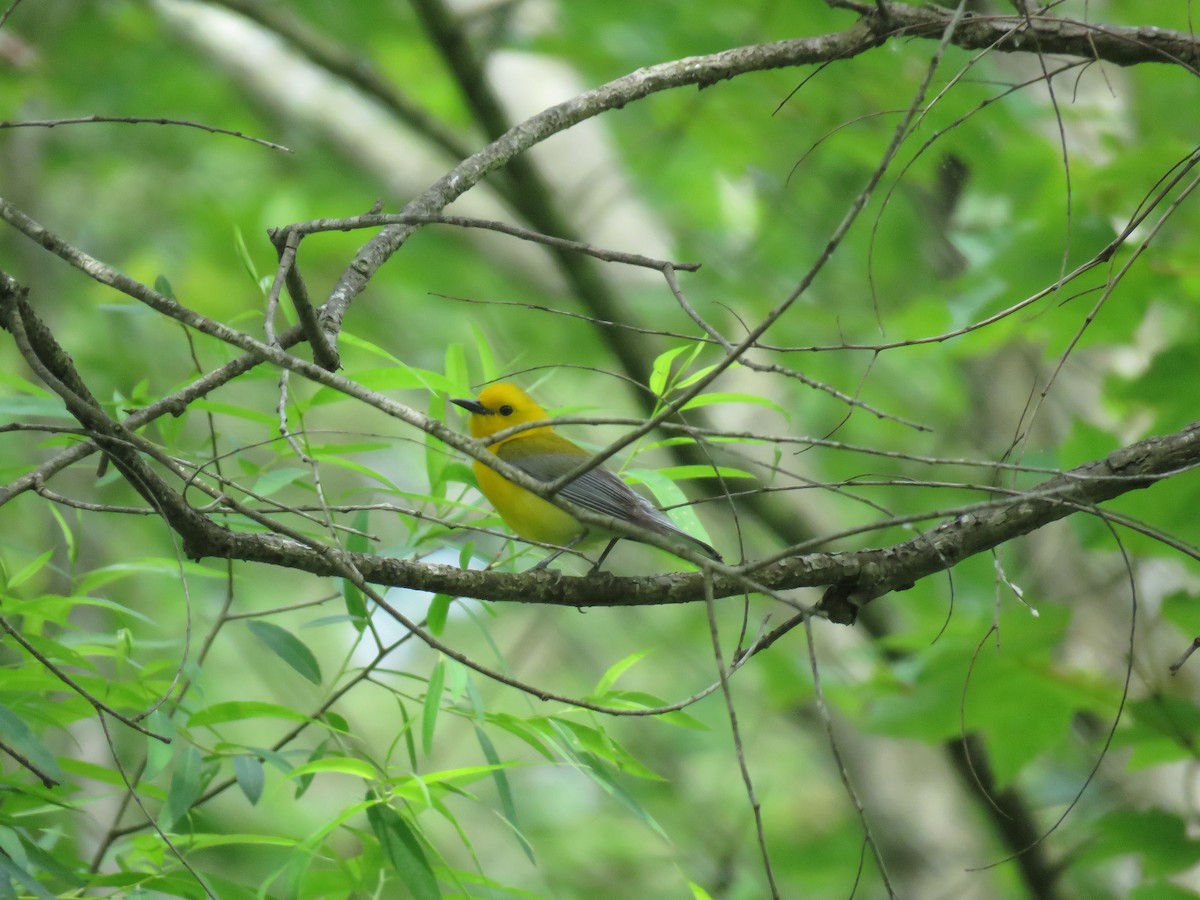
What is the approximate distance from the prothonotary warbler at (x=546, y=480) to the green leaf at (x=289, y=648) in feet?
2.39

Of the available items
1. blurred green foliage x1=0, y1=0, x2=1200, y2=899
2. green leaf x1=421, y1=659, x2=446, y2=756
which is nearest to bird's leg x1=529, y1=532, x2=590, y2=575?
blurred green foliage x1=0, y1=0, x2=1200, y2=899

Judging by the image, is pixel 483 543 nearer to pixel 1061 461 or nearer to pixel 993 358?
pixel 1061 461

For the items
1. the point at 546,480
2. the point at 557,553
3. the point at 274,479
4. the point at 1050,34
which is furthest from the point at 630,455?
the point at 1050,34

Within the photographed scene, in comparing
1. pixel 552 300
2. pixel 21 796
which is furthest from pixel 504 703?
pixel 21 796

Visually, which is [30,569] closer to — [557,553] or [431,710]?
[431,710]

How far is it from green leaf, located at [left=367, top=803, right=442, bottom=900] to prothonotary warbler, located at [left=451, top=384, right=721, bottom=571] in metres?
0.97

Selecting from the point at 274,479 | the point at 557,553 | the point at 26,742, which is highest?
the point at 557,553

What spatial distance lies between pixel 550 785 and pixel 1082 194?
9.03 meters

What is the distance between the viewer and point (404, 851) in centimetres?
261

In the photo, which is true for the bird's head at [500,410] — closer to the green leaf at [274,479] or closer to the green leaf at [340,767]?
the green leaf at [274,479]

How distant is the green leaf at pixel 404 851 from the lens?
101 inches

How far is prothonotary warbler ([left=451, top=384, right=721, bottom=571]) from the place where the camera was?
3979 mm

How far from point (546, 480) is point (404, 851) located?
7.99 ft

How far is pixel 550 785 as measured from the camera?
38.3 feet
